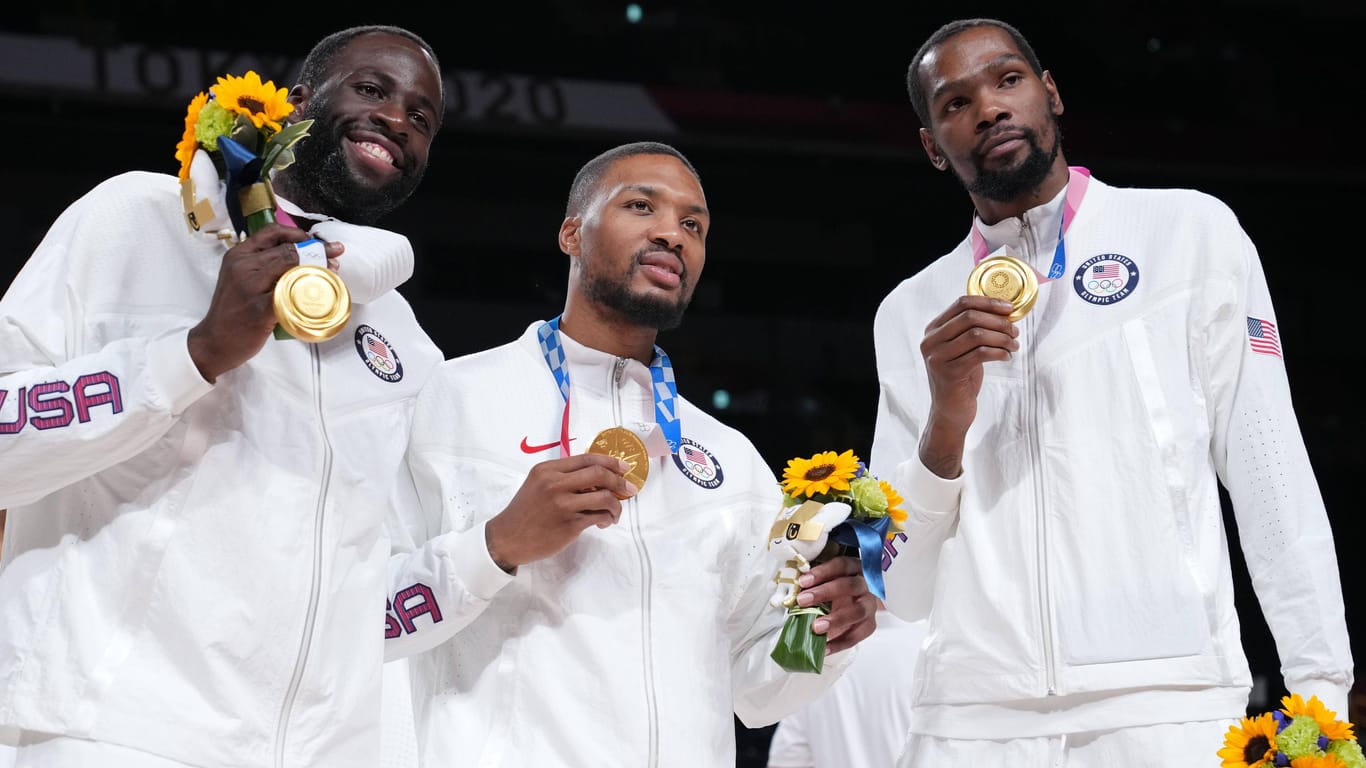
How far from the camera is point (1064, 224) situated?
261cm

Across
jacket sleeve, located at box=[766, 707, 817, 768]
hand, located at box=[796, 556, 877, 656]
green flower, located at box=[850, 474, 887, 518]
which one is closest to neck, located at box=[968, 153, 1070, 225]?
green flower, located at box=[850, 474, 887, 518]

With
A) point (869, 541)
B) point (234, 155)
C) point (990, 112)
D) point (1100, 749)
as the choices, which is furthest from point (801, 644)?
point (234, 155)

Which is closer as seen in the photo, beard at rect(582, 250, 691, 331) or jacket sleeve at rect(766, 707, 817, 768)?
beard at rect(582, 250, 691, 331)

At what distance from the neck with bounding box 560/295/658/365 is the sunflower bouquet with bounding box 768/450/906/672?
0.44 m

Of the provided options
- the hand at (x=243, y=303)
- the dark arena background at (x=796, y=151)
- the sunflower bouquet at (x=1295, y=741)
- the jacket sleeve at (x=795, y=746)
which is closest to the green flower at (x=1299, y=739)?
the sunflower bouquet at (x=1295, y=741)

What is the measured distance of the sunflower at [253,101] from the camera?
200 centimetres

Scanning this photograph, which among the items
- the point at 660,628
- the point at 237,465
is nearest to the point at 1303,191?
the point at 660,628

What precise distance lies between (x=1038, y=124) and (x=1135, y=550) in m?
0.81

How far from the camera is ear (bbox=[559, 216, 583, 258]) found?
111 inches

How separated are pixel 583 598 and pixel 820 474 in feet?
1.46

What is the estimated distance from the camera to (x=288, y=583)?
204 cm

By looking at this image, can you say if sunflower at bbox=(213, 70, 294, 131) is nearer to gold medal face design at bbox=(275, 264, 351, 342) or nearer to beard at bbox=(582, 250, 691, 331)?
gold medal face design at bbox=(275, 264, 351, 342)

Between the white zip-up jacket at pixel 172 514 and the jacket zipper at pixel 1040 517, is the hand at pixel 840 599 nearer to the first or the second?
the jacket zipper at pixel 1040 517

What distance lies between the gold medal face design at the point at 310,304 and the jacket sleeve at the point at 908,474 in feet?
3.56
